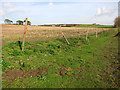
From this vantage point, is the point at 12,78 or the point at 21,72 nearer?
the point at 12,78

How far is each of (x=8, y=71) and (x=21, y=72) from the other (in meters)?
0.64

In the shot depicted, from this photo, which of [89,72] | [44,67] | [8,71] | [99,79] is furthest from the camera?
[44,67]

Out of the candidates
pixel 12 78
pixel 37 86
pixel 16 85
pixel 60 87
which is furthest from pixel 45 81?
pixel 12 78

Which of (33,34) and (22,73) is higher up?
(33,34)

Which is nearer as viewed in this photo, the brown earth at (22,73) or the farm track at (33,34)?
the brown earth at (22,73)

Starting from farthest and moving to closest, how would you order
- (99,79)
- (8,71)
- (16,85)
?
(8,71) < (99,79) < (16,85)

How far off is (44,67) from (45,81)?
1452 mm

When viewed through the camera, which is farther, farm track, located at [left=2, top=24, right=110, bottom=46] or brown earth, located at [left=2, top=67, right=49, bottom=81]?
farm track, located at [left=2, top=24, right=110, bottom=46]

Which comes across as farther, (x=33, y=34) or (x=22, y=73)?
(x=33, y=34)

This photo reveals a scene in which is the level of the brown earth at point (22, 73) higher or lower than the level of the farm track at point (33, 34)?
lower

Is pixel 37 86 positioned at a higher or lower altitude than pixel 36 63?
lower

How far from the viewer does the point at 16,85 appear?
4363 mm

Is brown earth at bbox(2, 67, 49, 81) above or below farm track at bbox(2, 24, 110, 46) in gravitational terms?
below

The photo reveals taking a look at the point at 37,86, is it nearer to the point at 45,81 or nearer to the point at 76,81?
the point at 45,81
